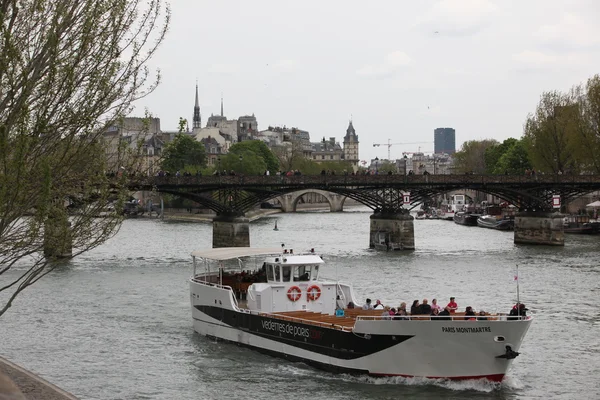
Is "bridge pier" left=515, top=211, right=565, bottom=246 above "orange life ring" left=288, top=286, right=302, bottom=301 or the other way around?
above

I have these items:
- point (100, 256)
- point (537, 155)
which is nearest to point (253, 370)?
point (100, 256)

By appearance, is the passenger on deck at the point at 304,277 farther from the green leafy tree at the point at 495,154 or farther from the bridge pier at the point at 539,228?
the green leafy tree at the point at 495,154

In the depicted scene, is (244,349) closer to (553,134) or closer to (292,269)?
(292,269)

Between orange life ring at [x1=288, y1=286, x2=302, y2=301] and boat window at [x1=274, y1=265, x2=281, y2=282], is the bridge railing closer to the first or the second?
boat window at [x1=274, y1=265, x2=281, y2=282]

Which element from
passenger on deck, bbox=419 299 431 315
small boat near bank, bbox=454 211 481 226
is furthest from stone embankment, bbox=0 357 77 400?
small boat near bank, bbox=454 211 481 226

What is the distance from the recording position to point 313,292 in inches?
1344

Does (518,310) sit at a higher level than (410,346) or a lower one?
higher

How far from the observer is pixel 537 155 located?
104375 millimetres

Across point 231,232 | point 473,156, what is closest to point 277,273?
point 231,232

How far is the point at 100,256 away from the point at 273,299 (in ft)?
124

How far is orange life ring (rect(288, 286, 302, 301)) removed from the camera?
112 feet

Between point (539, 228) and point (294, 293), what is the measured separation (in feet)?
175

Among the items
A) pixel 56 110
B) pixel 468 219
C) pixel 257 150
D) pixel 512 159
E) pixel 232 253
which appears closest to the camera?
pixel 56 110

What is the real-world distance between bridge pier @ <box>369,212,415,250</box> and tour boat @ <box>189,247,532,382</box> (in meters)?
39.4
